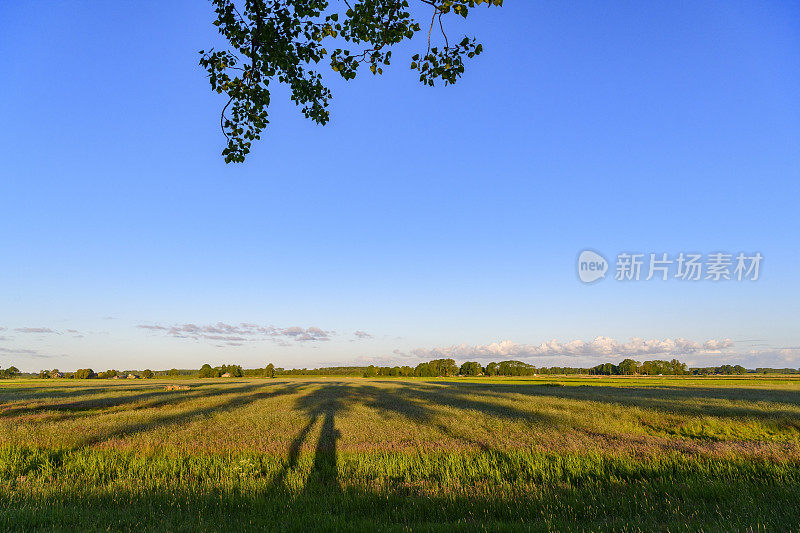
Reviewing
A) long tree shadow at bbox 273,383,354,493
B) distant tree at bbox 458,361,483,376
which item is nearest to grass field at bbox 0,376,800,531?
long tree shadow at bbox 273,383,354,493

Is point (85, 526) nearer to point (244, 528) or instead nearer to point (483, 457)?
point (244, 528)

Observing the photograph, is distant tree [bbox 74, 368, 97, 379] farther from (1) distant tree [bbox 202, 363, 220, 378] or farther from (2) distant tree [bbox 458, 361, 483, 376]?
(2) distant tree [bbox 458, 361, 483, 376]

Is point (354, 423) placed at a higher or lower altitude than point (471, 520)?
lower

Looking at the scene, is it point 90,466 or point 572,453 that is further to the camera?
point 572,453

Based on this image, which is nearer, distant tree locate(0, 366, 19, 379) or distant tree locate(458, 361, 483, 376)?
distant tree locate(0, 366, 19, 379)

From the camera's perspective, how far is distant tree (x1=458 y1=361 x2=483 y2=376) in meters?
178

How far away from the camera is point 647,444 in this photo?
40.0 ft

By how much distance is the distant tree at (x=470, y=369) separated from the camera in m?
178

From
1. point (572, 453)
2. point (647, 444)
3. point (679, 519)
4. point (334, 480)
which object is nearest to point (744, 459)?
point (647, 444)

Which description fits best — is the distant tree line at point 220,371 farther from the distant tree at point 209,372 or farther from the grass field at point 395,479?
the grass field at point 395,479

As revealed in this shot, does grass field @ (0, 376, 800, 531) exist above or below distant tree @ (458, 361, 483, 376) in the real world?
above

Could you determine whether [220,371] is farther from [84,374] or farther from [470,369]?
[470,369]

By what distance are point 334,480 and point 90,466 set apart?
7152 millimetres

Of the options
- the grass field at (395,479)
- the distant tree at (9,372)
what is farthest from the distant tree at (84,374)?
the grass field at (395,479)
